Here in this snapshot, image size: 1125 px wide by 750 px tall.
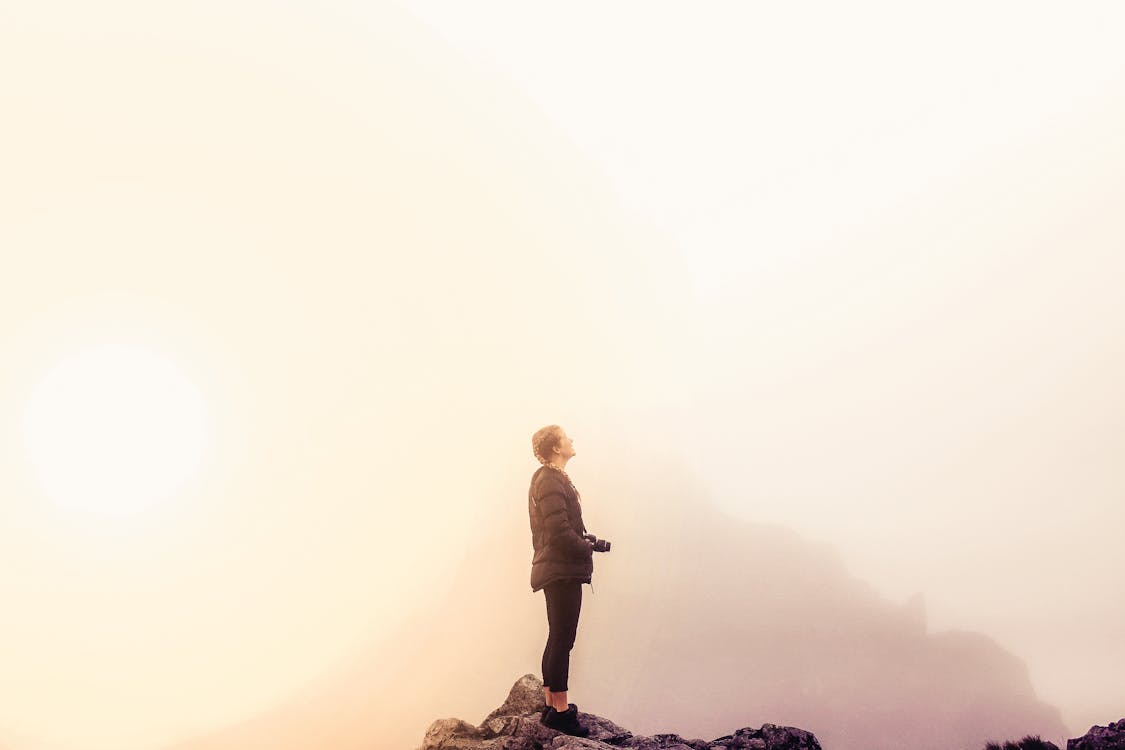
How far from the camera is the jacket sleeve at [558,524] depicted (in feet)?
23.7

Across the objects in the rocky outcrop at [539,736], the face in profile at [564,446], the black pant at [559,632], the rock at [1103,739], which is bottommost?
the rocky outcrop at [539,736]

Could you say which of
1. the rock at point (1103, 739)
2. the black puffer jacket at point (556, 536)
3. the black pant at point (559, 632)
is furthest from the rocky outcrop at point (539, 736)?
the rock at point (1103, 739)

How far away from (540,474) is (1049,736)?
31.9ft

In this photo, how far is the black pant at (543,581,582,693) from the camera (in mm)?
7246

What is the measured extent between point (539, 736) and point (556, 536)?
2.29m

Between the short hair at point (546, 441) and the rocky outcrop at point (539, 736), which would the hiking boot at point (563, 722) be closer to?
the rocky outcrop at point (539, 736)

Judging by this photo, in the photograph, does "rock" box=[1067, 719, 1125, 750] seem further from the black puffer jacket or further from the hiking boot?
the black puffer jacket

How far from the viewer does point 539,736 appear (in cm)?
745

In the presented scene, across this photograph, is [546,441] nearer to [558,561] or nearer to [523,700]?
[558,561]

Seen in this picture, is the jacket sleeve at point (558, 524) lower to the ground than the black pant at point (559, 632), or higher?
higher

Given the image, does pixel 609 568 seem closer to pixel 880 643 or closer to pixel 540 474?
pixel 880 643

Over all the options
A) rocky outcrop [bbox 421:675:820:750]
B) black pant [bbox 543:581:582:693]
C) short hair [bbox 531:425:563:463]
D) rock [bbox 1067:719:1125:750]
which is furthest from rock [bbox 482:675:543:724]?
rock [bbox 1067:719:1125:750]

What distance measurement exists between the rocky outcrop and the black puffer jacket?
164 cm

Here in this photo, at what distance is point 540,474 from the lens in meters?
7.55
